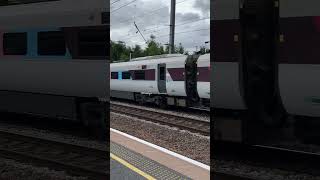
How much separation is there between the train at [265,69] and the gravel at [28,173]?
223 cm

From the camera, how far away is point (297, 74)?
5.08 m

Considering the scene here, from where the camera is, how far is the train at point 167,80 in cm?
1564

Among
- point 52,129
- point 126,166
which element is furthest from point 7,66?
point 126,166

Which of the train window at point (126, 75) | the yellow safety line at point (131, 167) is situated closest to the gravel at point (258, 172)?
the yellow safety line at point (131, 167)

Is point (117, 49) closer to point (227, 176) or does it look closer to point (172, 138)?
point (172, 138)

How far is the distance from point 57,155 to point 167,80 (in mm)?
11412

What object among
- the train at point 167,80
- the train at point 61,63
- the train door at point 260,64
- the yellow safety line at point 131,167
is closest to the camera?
the train door at point 260,64

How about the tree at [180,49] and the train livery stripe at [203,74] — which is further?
the tree at [180,49]

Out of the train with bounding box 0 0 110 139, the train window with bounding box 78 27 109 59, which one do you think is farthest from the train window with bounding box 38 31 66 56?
the train window with bounding box 78 27 109 59

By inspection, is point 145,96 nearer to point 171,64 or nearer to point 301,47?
point 171,64

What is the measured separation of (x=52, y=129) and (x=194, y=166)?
3595 millimetres

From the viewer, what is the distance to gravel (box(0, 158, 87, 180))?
564 centimetres

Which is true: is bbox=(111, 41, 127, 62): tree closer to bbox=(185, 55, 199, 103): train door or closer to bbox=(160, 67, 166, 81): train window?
bbox=(160, 67, 166, 81): train window

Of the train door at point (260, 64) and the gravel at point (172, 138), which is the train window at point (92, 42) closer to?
the train door at point (260, 64)
